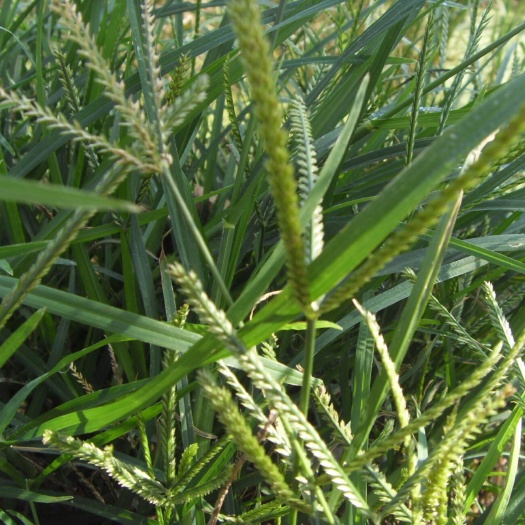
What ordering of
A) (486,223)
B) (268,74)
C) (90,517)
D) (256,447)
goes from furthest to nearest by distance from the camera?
(486,223) < (90,517) < (256,447) < (268,74)

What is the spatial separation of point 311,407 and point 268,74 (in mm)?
677

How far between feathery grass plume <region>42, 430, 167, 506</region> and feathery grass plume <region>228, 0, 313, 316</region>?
0.86 ft

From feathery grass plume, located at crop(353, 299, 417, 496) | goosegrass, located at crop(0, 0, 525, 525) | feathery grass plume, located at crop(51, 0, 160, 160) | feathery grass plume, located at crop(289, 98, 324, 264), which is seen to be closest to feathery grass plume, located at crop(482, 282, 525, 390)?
goosegrass, located at crop(0, 0, 525, 525)

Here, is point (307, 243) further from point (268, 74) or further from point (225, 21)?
point (225, 21)

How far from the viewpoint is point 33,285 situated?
495mm

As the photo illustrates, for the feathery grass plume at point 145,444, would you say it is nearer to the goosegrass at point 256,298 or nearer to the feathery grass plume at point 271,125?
the goosegrass at point 256,298

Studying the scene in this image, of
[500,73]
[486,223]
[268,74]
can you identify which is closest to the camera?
[268,74]

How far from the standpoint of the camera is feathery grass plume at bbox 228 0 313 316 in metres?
0.31

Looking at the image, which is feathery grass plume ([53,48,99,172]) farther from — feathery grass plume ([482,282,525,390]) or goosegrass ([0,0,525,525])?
feathery grass plume ([482,282,525,390])

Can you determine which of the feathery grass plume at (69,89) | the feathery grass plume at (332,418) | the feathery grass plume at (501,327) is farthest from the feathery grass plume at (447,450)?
the feathery grass plume at (69,89)

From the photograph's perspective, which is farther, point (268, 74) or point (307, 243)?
point (307, 243)

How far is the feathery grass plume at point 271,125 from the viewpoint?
12.1 inches

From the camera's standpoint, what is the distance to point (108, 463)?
0.56 m

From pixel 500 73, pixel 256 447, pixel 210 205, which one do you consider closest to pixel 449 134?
pixel 256 447
